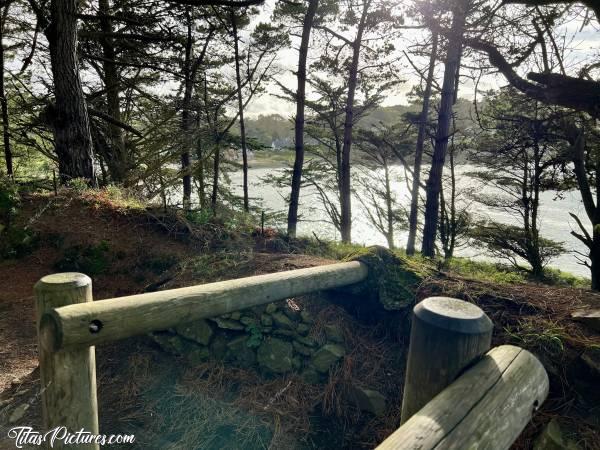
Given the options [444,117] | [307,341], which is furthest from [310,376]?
[444,117]

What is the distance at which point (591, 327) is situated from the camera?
9.84 ft

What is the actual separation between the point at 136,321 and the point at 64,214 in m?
5.15

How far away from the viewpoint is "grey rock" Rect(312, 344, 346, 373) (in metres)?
3.55

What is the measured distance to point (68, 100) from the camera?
295 inches

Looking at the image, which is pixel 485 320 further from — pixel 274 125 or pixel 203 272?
pixel 274 125

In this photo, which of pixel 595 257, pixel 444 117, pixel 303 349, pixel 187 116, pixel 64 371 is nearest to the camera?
pixel 64 371

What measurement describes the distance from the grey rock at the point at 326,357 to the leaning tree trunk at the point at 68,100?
690 cm

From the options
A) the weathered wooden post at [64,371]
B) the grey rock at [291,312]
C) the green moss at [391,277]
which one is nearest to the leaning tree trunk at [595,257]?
the green moss at [391,277]

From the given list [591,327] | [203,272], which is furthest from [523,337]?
[203,272]

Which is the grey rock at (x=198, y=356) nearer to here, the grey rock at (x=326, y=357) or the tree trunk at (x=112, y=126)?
the grey rock at (x=326, y=357)

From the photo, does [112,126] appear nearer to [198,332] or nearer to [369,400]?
[198,332]

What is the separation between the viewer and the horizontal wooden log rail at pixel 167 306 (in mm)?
2061

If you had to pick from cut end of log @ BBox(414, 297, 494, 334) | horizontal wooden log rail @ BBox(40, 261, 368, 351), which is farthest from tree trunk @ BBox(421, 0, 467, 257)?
cut end of log @ BBox(414, 297, 494, 334)

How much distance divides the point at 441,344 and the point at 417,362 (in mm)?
151
